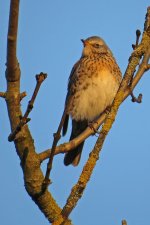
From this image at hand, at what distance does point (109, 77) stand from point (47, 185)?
14.1ft

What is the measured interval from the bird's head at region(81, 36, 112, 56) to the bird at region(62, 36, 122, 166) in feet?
0.10

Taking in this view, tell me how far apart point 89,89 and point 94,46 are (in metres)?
1.30

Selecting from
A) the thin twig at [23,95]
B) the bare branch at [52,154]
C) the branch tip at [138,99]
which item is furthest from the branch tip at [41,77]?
the branch tip at [138,99]

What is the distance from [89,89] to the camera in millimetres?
7270

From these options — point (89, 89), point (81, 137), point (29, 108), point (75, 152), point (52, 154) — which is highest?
point (89, 89)

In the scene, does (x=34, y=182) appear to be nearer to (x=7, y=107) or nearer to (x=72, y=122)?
(x=7, y=107)

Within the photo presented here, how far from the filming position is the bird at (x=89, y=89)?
7.21 metres

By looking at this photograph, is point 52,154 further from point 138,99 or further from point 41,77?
point 138,99

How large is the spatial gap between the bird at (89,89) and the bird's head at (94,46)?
0.03 metres

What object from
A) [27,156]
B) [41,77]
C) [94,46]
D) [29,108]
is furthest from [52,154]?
[94,46]

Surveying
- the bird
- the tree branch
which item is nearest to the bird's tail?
the bird

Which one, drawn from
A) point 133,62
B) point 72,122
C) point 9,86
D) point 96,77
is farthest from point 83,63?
point 9,86

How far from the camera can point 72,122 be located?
8.13 meters

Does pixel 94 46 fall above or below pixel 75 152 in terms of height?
above
